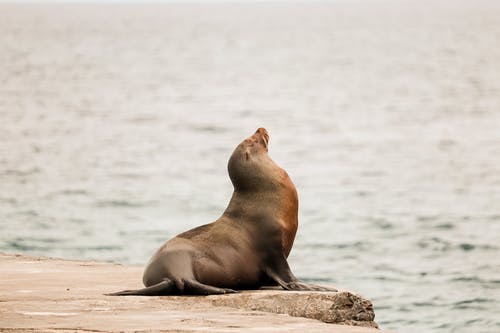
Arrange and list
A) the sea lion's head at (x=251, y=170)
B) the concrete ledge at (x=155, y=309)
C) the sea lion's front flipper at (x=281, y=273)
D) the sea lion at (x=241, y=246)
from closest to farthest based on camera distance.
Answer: the concrete ledge at (x=155, y=309)
the sea lion at (x=241, y=246)
the sea lion's front flipper at (x=281, y=273)
the sea lion's head at (x=251, y=170)

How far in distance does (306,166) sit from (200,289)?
27.4 m

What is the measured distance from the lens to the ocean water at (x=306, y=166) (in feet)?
65.7

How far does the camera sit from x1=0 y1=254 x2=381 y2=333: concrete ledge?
7.81 meters

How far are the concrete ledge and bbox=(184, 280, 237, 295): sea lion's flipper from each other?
85 mm

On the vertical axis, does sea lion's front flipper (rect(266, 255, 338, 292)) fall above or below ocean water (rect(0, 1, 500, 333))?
below

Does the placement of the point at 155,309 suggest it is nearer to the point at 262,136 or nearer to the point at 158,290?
the point at 158,290

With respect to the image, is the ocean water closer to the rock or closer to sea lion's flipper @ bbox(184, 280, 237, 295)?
the rock

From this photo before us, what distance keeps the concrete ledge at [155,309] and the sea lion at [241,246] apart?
0.18 metres

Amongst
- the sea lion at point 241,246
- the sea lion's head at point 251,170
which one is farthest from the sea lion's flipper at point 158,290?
the sea lion's head at point 251,170

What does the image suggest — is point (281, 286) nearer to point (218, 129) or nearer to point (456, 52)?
point (218, 129)

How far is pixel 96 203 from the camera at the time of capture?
27922mm

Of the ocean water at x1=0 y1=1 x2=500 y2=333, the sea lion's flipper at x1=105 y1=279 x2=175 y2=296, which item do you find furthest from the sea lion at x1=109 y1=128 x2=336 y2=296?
the ocean water at x1=0 y1=1 x2=500 y2=333

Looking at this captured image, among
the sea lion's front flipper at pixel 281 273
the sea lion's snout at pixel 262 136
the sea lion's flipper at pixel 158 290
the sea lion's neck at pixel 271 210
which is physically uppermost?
the sea lion's snout at pixel 262 136

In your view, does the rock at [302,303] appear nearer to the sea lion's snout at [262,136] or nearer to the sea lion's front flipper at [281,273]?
the sea lion's front flipper at [281,273]
